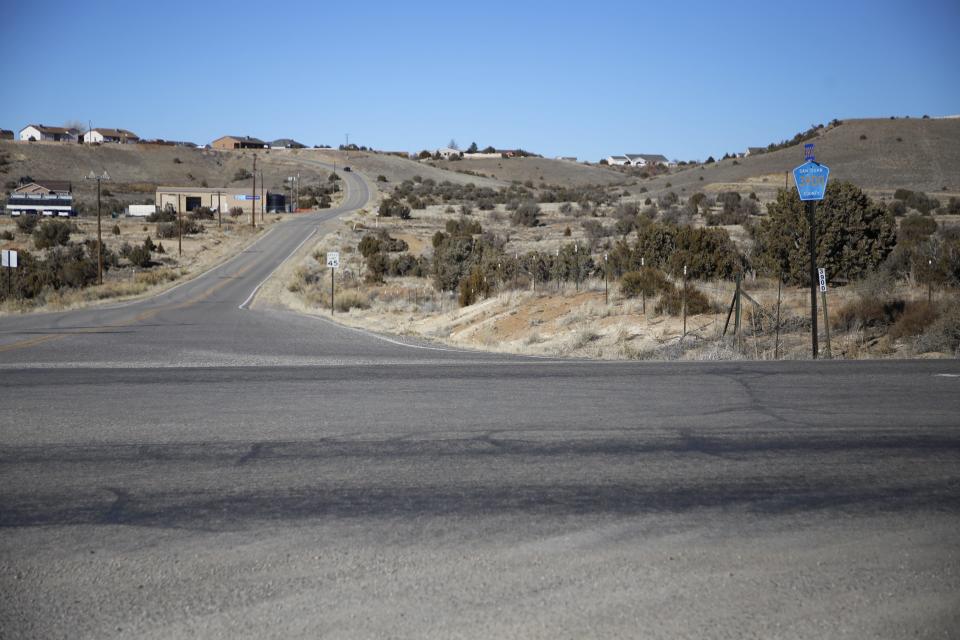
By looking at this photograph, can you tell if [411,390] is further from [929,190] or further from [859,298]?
[929,190]

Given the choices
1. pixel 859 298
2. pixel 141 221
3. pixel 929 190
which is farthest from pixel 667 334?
pixel 141 221

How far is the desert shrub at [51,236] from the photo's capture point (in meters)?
73.4

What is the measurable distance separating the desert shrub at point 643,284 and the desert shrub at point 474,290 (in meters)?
8.84

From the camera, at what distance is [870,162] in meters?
93.4

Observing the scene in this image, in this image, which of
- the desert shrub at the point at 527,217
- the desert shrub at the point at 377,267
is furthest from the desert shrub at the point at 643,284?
the desert shrub at the point at 527,217

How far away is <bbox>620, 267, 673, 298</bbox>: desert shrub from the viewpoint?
27.5 metres

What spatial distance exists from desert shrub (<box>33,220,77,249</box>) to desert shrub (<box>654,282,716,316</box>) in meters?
62.4

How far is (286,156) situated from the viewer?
178 metres

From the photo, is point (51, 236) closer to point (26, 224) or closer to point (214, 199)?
point (26, 224)

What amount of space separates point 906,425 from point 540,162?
167m

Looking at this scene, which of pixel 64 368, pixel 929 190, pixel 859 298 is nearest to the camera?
pixel 64 368

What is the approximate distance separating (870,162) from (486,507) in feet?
319

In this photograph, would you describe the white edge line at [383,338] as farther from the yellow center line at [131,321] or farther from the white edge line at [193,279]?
the white edge line at [193,279]

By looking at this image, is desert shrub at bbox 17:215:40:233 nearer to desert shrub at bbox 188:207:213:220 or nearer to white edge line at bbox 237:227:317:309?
desert shrub at bbox 188:207:213:220
